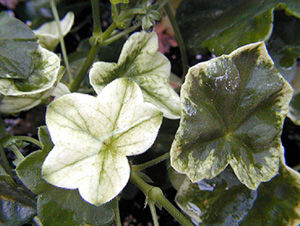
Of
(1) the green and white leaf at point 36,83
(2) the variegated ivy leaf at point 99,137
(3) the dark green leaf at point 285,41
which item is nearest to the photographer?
(2) the variegated ivy leaf at point 99,137

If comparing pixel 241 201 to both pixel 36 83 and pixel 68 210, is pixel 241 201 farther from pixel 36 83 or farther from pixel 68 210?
pixel 36 83

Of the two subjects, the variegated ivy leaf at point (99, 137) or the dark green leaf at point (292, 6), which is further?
the dark green leaf at point (292, 6)

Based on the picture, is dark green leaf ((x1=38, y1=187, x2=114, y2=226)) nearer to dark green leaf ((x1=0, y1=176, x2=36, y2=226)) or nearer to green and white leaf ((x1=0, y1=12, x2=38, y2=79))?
dark green leaf ((x1=0, y1=176, x2=36, y2=226))

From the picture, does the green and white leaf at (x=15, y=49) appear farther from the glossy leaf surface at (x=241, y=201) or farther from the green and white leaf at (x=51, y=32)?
the glossy leaf surface at (x=241, y=201)

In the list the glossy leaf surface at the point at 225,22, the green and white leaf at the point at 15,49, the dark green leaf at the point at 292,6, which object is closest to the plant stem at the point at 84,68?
the green and white leaf at the point at 15,49

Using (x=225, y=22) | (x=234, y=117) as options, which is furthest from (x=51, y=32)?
(x=234, y=117)

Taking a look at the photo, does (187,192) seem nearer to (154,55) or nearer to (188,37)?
(154,55)

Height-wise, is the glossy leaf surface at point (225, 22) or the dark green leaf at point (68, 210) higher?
the glossy leaf surface at point (225, 22)

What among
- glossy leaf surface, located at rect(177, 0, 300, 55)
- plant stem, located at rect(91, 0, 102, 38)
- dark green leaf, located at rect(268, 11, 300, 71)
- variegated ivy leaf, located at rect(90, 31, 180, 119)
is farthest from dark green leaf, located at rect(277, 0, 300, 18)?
plant stem, located at rect(91, 0, 102, 38)
